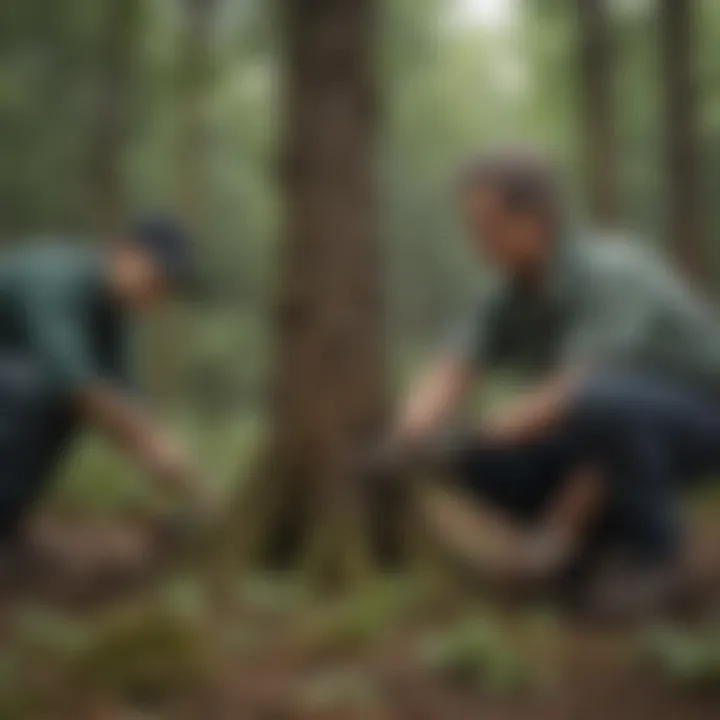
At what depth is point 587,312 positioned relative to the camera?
111 centimetres

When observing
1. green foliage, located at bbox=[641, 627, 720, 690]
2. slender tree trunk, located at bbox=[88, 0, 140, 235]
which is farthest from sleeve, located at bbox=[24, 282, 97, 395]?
green foliage, located at bbox=[641, 627, 720, 690]

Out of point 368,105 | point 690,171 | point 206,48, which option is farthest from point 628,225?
point 206,48

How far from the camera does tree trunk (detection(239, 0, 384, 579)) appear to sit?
4.10 feet

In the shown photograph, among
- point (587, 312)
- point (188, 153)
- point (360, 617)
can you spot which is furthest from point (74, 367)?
point (587, 312)

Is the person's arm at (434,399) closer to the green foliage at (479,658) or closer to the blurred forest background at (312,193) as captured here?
the blurred forest background at (312,193)

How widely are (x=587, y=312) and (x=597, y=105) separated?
0.63 feet

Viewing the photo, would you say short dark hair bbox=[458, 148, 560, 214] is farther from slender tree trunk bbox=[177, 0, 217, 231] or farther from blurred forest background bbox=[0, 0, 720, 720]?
slender tree trunk bbox=[177, 0, 217, 231]

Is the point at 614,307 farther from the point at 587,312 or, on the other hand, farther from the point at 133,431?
the point at 133,431

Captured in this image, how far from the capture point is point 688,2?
1.01 meters

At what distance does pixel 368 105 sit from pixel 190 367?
279mm

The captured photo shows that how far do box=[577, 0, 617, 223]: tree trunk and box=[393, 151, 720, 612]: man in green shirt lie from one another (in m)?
0.03

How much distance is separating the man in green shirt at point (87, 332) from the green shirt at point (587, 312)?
254mm

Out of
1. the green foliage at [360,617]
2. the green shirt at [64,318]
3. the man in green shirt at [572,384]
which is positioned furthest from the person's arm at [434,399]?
the green shirt at [64,318]

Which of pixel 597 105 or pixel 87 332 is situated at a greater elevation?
pixel 597 105
